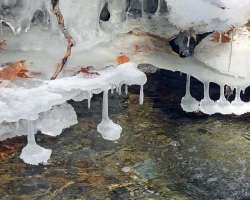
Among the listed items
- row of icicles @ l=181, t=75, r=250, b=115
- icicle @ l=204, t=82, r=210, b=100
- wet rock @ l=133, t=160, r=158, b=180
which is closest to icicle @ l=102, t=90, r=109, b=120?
wet rock @ l=133, t=160, r=158, b=180

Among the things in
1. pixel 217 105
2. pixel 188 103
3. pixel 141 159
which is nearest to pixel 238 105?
pixel 217 105

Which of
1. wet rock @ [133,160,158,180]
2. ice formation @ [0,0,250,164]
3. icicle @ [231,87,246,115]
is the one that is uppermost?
ice formation @ [0,0,250,164]

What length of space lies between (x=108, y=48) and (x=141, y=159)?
0.92 meters

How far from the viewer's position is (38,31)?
4.02 m

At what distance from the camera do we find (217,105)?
3.74 metres

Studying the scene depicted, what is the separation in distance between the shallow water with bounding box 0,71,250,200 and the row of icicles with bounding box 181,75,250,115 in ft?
0.15

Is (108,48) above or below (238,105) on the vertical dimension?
above

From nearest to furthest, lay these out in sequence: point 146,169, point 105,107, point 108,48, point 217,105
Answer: point 146,169, point 105,107, point 217,105, point 108,48

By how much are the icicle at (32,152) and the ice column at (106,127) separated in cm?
35

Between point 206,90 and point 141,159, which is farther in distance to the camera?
point 206,90

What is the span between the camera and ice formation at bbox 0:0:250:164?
136 inches

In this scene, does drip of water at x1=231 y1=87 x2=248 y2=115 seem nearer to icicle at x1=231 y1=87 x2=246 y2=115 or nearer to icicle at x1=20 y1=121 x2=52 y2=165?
icicle at x1=231 y1=87 x2=246 y2=115

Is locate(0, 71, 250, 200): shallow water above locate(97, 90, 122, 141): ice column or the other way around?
the other way around

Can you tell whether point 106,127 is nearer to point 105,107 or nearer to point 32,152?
point 105,107
